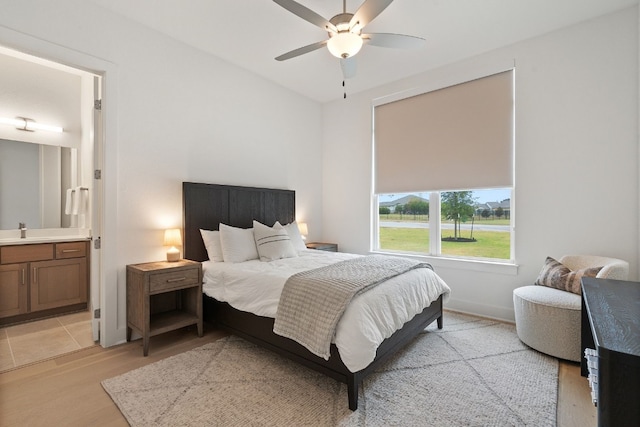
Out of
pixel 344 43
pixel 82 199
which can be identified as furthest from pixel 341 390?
pixel 82 199

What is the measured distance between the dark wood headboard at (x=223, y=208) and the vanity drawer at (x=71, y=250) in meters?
1.58

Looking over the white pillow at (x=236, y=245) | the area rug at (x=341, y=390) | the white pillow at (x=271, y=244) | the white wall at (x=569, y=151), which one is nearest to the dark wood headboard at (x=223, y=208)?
the white pillow at (x=236, y=245)

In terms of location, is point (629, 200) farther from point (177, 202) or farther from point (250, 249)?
point (177, 202)

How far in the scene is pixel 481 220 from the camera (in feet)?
12.2

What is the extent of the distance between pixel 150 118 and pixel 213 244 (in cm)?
146

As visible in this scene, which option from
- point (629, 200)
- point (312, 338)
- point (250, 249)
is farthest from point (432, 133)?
point (312, 338)

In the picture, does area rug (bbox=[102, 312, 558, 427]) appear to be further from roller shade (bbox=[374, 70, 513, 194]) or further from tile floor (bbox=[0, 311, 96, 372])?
roller shade (bbox=[374, 70, 513, 194])

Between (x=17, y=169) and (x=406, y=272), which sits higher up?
(x=17, y=169)

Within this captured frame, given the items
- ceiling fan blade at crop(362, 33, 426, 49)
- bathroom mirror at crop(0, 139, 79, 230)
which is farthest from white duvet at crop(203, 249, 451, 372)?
bathroom mirror at crop(0, 139, 79, 230)

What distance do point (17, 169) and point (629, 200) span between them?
665cm

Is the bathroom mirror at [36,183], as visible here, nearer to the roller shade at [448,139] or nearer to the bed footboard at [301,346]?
the bed footboard at [301,346]

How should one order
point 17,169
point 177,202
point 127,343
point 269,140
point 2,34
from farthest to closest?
point 269,140, point 17,169, point 177,202, point 127,343, point 2,34

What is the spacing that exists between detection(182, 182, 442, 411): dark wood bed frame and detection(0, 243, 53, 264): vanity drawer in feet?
5.65

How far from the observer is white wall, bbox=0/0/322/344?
2.51 m
